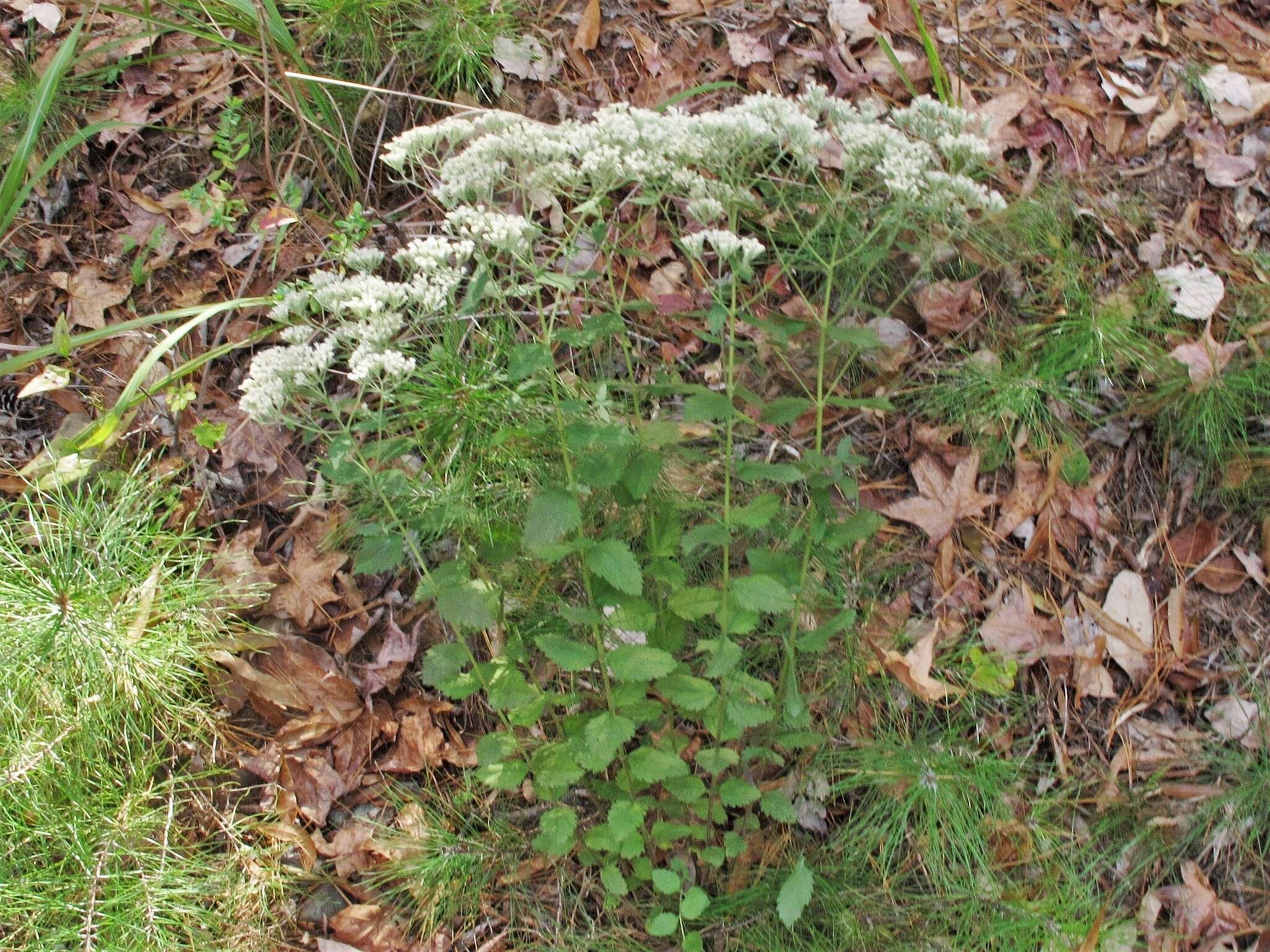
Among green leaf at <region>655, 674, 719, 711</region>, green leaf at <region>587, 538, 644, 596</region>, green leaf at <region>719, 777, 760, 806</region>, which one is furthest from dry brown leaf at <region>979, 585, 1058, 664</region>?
green leaf at <region>587, 538, 644, 596</region>

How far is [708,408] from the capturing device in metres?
1.64

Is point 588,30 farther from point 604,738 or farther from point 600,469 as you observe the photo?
point 604,738

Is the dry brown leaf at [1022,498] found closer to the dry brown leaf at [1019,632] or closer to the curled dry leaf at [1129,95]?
the dry brown leaf at [1019,632]

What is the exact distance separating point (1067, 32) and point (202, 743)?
310 centimetres

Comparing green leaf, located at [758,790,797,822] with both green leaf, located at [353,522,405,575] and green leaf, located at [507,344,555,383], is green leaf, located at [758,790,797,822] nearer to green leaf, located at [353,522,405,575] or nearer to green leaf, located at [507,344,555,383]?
green leaf, located at [353,522,405,575]

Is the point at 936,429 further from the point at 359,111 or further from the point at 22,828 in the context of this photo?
the point at 22,828

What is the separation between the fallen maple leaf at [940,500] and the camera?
2.44 m

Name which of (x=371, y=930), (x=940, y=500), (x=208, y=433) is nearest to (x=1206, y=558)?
(x=940, y=500)

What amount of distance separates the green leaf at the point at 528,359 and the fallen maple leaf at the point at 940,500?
1183mm

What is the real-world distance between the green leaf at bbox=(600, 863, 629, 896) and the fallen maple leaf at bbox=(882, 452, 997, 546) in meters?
1.07

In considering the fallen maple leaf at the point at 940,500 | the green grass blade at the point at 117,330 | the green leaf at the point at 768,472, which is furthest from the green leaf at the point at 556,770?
the green grass blade at the point at 117,330

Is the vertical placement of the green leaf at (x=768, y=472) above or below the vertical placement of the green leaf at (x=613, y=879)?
above

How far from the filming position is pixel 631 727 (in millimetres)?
1729

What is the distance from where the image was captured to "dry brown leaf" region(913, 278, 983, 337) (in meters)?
2.57
